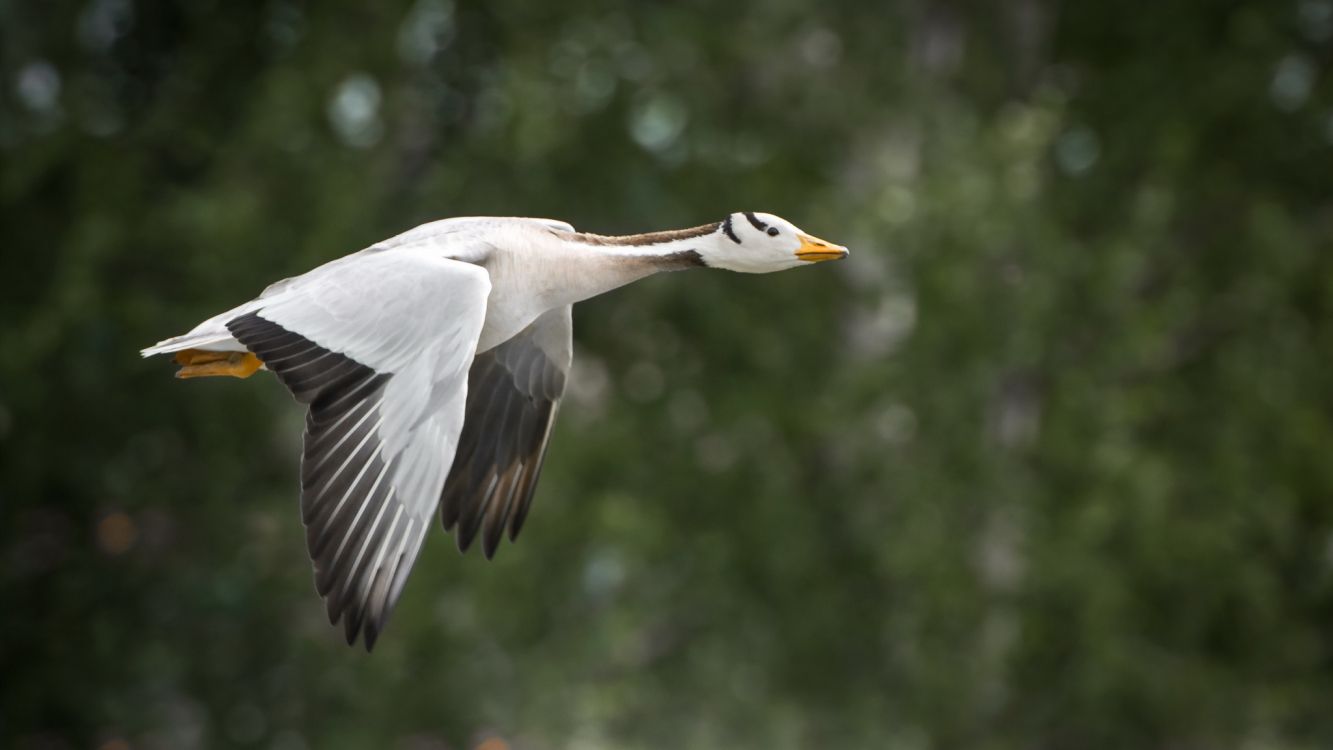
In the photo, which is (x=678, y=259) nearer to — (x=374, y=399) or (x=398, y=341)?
(x=398, y=341)

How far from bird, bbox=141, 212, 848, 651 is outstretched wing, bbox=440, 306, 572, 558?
785 mm

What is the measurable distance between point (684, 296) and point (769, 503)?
1.55 meters

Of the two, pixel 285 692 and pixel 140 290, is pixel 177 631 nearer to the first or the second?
pixel 285 692

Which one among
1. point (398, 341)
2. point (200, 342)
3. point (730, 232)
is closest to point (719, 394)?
point (730, 232)

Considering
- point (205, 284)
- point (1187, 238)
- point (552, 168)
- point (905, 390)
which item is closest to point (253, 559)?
point (205, 284)

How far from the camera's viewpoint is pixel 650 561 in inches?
560

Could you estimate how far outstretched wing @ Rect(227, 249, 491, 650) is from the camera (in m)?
5.82

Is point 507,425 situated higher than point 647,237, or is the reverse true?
point 647,237

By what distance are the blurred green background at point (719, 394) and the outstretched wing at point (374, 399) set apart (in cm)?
684

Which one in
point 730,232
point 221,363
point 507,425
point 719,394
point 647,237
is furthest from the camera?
point 719,394

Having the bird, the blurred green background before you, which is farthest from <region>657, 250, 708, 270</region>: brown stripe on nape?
the blurred green background

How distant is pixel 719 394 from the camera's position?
574 inches

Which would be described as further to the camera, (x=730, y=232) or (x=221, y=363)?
(x=221, y=363)

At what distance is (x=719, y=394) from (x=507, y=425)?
7.08 meters
